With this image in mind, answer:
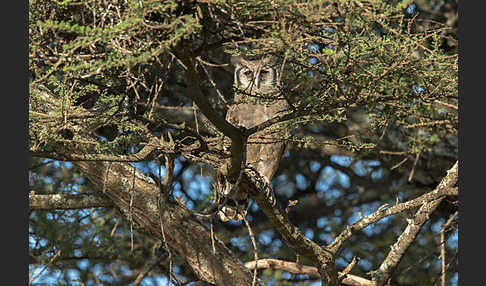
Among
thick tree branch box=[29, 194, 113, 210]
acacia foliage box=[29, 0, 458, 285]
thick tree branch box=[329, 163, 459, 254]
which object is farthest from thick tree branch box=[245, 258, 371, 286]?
thick tree branch box=[29, 194, 113, 210]

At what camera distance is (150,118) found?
7.89 ft

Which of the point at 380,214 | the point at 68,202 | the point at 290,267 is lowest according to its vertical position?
the point at 380,214

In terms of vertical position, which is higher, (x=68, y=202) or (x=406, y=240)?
(x=68, y=202)

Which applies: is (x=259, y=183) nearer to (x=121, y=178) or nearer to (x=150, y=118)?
(x=150, y=118)

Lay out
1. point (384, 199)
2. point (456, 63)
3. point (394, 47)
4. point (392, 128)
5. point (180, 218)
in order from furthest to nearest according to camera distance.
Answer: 1. point (384, 199)
2. point (392, 128)
3. point (180, 218)
4. point (456, 63)
5. point (394, 47)

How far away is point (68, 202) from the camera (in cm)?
389

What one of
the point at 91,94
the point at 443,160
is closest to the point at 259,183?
the point at 91,94

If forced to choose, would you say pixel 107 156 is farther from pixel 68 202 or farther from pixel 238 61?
pixel 238 61

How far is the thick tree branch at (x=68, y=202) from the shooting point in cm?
388

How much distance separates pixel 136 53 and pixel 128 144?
0.90 meters

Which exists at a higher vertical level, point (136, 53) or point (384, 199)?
point (384, 199)

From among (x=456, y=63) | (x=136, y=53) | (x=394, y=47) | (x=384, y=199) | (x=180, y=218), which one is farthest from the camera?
(x=384, y=199)

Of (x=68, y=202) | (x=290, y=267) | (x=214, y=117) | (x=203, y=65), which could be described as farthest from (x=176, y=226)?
(x=203, y=65)

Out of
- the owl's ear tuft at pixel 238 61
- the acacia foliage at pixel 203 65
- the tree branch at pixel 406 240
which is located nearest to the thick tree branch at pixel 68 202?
the acacia foliage at pixel 203 65
